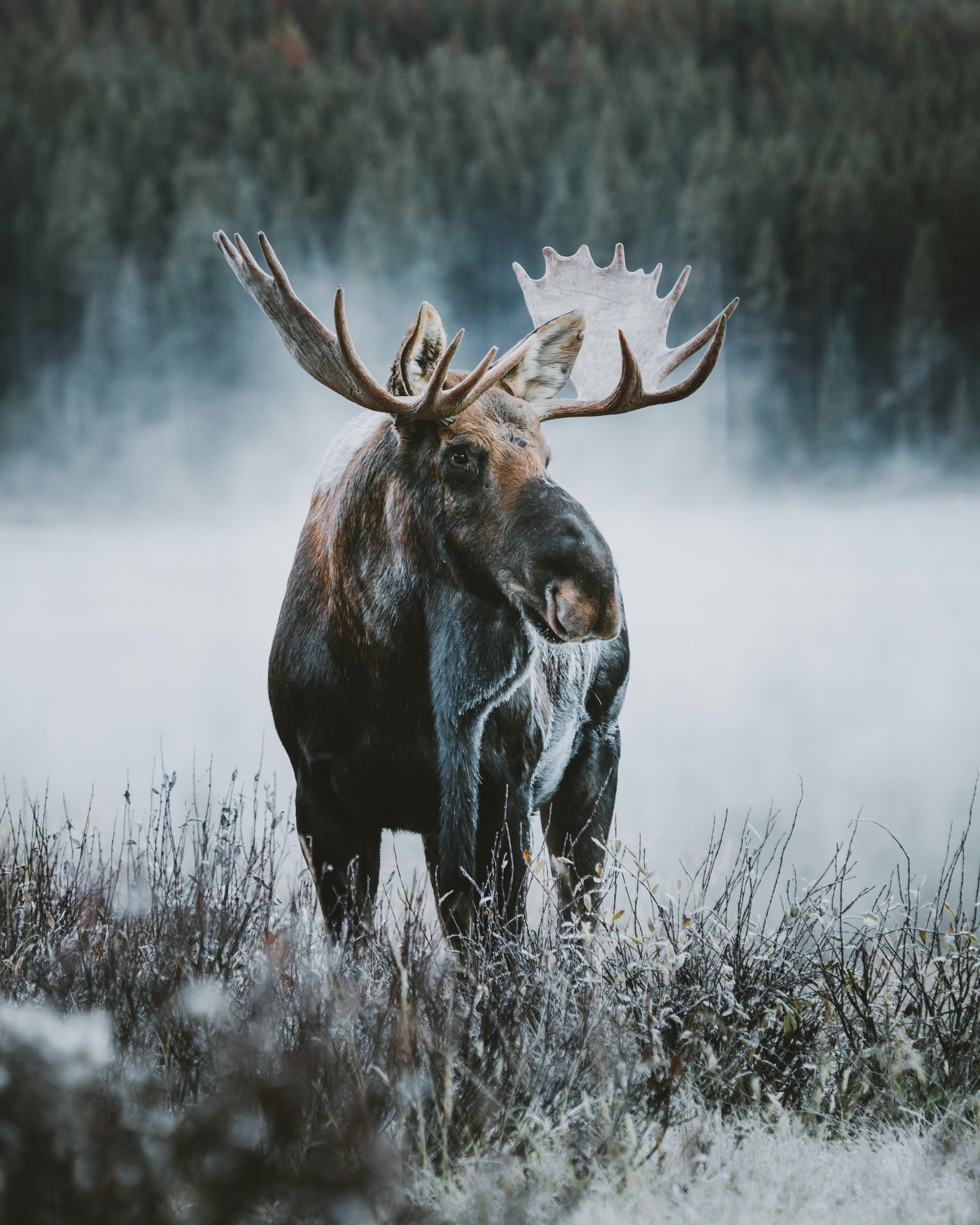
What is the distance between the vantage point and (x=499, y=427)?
363 centimetres

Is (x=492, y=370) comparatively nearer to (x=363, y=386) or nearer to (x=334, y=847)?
(x=363, y=386)

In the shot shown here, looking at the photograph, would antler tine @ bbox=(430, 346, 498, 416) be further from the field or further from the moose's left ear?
the field

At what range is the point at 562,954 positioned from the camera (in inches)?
131

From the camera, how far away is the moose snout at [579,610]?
3.24m

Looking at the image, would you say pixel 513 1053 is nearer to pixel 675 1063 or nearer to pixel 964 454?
pixel 675 1063

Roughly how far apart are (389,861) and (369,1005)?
1319 mm

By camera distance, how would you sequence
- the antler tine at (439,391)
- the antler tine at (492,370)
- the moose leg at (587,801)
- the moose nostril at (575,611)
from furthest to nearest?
the moose leg at (587,801) → the antler tine at (492,370) → the antler tine at (439,391) → the moose nostril at (575,611)

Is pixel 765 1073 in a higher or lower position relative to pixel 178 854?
lower

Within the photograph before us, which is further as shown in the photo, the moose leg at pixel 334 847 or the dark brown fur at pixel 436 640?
the moose leg at pixel 334 847

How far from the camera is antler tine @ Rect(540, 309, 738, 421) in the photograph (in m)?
3.83

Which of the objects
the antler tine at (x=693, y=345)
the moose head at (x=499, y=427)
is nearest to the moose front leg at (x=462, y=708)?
the moose head at (x=499, y=427)

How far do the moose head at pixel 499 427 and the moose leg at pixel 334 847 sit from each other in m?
0.98

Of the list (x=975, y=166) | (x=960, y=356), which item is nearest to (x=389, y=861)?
(x=975, y=166)

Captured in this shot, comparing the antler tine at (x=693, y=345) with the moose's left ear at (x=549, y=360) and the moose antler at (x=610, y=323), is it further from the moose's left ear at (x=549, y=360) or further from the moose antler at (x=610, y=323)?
the moose's left ear at (x=549, y=360)
